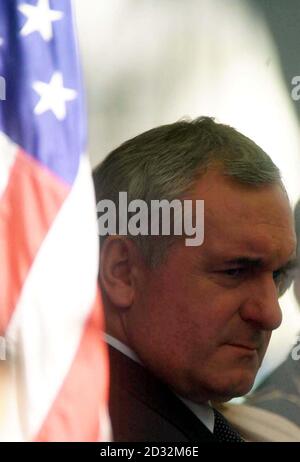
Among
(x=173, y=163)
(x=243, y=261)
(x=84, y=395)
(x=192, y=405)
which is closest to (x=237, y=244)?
(x=243, y=261)

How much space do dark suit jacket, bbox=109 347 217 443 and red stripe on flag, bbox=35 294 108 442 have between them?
0.04m

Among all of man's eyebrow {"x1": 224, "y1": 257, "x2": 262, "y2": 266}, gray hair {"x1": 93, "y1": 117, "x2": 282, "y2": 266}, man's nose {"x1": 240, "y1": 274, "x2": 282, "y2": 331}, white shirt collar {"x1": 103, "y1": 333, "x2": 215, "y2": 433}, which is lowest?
white shirt collar {"x1": 103, "y1": 333, "x2": 215, "y2": 433}

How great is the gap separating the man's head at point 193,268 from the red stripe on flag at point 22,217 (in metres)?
0.15

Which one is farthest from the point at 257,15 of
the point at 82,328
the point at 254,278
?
the point at 82,328

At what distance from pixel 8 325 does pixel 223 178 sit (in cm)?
77

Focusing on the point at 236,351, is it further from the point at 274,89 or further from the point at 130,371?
the point at 274,89

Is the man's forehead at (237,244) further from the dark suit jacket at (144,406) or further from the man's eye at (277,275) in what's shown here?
the dark suit jacket at (144,406)

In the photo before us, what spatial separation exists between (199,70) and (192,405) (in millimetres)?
996

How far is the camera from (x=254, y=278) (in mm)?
3812

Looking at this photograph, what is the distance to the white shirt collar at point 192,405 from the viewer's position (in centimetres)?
380

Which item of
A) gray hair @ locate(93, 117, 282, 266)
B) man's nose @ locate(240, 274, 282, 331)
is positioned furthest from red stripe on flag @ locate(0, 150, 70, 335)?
man's nose @ locate(240, 274, 282, 331)

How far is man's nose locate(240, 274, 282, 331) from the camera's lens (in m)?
3.80

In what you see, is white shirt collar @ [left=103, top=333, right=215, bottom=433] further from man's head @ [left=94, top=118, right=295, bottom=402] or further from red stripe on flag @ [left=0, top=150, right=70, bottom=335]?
red stripe on flag @ [left=0, top=150, right=70, bottom=335]

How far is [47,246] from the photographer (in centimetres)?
380
